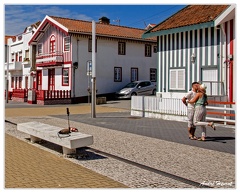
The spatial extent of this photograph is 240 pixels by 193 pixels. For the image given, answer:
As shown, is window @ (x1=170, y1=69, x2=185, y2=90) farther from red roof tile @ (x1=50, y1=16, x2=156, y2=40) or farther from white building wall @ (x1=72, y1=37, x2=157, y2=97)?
red roof tile @ (x1=50, y1=16, x2=156, y2=40)

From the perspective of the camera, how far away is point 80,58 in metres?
25.9

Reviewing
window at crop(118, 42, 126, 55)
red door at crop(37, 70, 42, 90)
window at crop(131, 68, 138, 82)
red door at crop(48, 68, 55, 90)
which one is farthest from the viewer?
red door at crop(37, 70, 42, 90)

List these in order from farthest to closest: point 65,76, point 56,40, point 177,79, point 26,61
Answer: point 26,61, point 56,40, point 65,76, point 177,79

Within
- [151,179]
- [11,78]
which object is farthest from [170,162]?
[11,78]

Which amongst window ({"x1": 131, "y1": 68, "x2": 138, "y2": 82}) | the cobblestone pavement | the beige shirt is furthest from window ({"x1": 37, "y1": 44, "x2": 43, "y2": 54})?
the beige shirt

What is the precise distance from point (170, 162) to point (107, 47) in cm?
2133

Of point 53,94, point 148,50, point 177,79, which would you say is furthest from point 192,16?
point 148,50

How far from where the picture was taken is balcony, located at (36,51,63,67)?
86.1 ft

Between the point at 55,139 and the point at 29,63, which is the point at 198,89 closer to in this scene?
the point at 55,139

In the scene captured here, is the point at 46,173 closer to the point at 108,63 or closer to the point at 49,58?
the point at 108,63

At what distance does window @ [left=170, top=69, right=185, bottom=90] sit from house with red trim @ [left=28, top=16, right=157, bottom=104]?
1104 cm

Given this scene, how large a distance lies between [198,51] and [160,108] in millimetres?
2861

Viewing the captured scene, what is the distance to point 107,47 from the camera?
27406 mm

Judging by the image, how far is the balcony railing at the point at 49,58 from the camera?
2625cm
